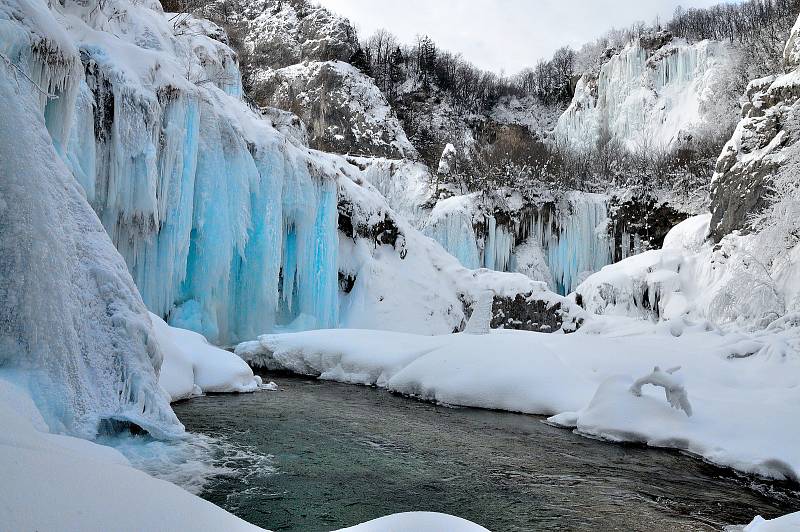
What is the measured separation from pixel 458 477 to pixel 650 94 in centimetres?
4571

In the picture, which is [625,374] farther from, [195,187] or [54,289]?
[195,187]

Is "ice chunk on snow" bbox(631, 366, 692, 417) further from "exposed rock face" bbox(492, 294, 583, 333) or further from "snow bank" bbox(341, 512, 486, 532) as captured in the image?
"exposed rock face" bbox(492, 294, 583, 333)

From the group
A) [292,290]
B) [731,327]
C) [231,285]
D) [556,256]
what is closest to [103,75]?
[231,285]

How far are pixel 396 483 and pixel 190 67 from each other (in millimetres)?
15147

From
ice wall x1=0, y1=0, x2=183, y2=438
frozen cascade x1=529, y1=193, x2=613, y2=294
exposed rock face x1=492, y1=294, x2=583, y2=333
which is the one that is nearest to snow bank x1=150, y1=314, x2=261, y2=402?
ice wall x1=0, y1=0, x2=183, y2=438

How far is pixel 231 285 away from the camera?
17.3 m

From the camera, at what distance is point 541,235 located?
34.0m

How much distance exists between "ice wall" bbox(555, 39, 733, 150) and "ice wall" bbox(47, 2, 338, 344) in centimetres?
3247

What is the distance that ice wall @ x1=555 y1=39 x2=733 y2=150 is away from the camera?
41406mm

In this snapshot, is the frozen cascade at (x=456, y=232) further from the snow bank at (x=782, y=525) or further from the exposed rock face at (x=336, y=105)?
the snow bank at (x=782, y=525)

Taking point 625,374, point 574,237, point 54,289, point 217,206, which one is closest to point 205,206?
point 217,206

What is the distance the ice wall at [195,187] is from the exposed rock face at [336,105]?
70.1 ft

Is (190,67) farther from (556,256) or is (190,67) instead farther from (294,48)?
(294,48)

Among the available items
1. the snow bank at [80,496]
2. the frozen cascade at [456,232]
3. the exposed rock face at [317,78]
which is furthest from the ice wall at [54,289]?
the exposed rock face at [317,78]
